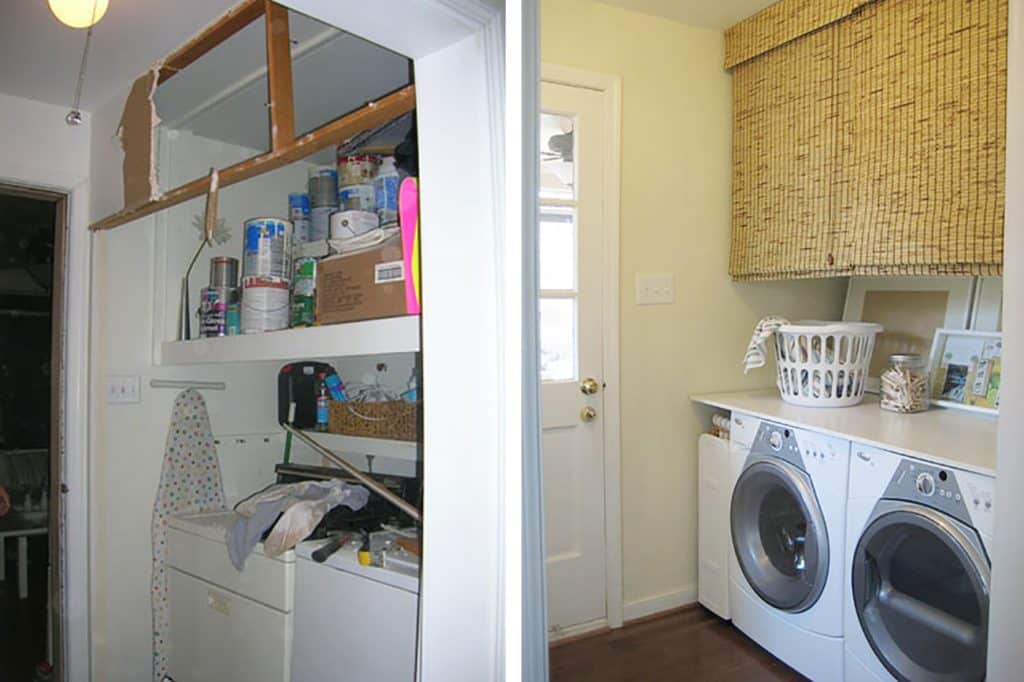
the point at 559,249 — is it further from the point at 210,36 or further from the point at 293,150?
the point at 210,36

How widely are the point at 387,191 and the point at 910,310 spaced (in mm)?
1346

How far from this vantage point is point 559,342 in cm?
162

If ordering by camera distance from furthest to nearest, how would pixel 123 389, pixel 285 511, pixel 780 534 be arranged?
pixel 780 534
pixel 285 511
pixel 123 389

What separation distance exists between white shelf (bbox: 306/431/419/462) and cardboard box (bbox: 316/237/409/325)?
279 millimetres

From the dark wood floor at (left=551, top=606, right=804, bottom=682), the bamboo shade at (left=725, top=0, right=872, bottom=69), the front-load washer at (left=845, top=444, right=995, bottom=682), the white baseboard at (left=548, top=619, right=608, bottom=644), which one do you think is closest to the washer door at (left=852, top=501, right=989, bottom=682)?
the front-load washer at (left=845, top=444, right=995, bottom=682)

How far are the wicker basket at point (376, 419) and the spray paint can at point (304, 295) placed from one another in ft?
0.74

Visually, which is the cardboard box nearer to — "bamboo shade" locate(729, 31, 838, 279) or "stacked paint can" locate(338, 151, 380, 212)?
"stacked paint can" locate(338, 151, 380, 212)

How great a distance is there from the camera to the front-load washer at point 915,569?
3.43 ft

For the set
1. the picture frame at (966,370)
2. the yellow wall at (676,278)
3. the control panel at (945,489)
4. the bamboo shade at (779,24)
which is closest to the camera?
the control panel at (945,489)

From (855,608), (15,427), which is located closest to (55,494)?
(15,427)

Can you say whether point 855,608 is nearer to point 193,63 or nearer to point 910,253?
point 910,253

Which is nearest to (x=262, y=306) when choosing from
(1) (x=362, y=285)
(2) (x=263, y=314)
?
(2) (x=263, y=314)

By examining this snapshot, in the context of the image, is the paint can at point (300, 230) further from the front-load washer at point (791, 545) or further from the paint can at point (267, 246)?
the front-load washer at point (791, 545)

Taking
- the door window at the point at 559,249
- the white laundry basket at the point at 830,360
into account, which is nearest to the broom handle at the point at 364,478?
the door window at the point at 559,249
